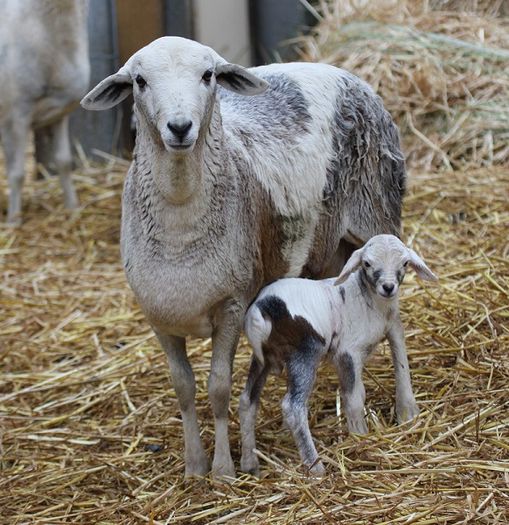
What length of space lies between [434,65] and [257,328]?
4.87 m

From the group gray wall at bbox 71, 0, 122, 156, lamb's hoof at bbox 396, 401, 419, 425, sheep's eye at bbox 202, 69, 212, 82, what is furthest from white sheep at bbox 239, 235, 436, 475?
gray wall at bbox 71, 0, 122, 156

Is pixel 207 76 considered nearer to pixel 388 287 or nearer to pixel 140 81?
pixel 140 81

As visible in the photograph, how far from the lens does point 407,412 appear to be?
4480mm

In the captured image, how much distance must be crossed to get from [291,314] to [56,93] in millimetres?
4344

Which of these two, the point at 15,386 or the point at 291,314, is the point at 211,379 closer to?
the point at 291,314

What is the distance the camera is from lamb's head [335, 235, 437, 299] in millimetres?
3996

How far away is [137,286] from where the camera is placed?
13.2 ft

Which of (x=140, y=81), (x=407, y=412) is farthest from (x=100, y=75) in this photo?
(x=140, y=81)

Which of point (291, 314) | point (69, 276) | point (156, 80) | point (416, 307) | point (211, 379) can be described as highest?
point (156, 80)

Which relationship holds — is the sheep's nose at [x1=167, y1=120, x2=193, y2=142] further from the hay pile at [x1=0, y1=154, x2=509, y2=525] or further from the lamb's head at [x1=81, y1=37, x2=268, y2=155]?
the hay pile at [x1=0, y1=154, x2=509, y2=525]

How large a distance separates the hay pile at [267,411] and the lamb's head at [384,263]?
58 centimetres

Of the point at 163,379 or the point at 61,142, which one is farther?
the point at 61,142

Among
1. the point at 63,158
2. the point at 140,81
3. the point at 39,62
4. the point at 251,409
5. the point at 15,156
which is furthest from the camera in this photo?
the point at 63,158

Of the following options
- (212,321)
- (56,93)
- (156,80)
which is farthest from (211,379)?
(56,93)
